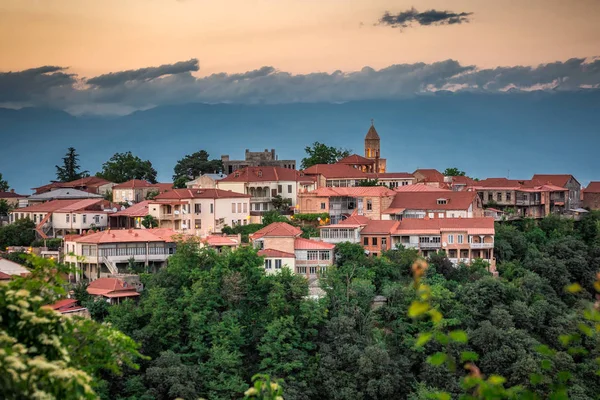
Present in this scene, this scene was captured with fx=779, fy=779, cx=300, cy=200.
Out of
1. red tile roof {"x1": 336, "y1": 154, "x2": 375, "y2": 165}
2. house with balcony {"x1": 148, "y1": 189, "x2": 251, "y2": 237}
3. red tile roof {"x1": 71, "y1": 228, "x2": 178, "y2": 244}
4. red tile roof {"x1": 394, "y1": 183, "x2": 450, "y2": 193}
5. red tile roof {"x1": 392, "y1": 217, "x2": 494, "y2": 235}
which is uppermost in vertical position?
red tile roof {"x1": 336, "y1": 154, "x2": 375, "y2": 165}

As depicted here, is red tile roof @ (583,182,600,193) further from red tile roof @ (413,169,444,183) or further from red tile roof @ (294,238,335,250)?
red tile roof @ (294,238,335,250)

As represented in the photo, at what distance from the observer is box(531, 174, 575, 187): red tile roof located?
174 feet

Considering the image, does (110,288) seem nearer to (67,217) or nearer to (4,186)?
(67,217)

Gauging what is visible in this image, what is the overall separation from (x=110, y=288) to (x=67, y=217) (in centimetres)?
1103

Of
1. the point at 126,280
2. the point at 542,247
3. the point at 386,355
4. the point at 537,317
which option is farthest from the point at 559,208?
the point at 126,280

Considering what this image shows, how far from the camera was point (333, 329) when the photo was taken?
1265 inches

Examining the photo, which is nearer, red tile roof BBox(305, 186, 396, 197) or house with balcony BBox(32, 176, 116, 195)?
red tile roof BBox(305, 186, 396, 197)

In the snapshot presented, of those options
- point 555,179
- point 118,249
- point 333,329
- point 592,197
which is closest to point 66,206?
point 118,249

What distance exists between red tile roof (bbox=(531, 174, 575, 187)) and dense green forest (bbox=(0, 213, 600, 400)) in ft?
54.6

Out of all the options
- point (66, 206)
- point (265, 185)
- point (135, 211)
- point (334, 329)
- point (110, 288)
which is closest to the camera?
point (334, 329)

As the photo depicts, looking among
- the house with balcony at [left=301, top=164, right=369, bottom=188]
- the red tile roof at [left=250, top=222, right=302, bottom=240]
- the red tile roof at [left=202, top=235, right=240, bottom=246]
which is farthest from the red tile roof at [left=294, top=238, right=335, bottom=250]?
the house with balcony at [left=301, top=164, right=369, bottom=188]

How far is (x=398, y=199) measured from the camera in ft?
146

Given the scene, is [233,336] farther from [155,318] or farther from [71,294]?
[71,294]

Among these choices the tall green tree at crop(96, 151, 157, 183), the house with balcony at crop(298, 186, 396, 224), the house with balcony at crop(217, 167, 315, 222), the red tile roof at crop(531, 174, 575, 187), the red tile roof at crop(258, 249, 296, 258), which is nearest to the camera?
the red tile roof at crop(258, 249, 296, 258)
